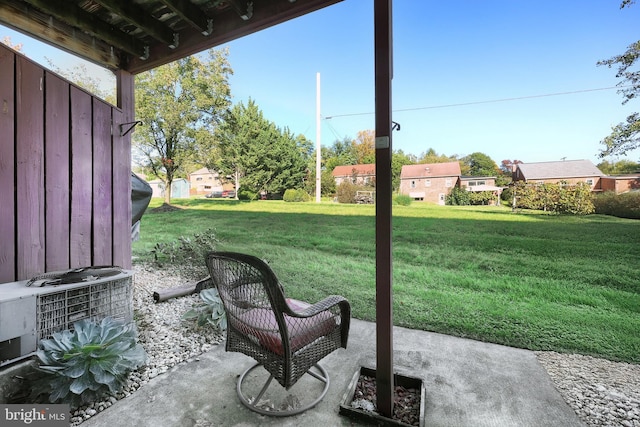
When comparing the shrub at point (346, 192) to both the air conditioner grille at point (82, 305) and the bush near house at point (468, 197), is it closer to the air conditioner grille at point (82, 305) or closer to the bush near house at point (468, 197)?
the bush near house at point (468, 197)

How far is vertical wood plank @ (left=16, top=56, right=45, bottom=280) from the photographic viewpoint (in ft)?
6.39

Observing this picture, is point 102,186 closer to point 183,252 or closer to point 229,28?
point 229,28

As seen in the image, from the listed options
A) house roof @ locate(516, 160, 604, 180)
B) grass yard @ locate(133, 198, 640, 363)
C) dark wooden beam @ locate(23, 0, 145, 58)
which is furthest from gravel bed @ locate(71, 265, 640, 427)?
dark wooden beam @ locate(23, 0, 145, 58)

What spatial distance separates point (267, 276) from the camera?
1282mm

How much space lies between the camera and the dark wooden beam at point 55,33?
6.75 ft

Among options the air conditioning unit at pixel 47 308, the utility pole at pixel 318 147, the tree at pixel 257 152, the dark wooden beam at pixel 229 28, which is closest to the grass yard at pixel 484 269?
the utility pole at pixel 318 147

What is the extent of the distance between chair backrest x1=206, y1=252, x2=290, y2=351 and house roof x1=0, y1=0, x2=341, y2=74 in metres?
1.71

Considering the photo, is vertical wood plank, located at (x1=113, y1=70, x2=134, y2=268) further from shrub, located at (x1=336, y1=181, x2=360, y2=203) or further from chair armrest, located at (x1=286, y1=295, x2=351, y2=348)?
shrub, located at (x1=336, y1=181, x2=360, y2=203)

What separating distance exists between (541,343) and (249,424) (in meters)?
2.44

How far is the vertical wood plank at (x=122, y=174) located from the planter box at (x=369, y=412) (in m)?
2.50

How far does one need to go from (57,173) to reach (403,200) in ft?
13.0

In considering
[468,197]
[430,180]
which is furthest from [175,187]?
[468,197]

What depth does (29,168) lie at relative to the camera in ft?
6.58

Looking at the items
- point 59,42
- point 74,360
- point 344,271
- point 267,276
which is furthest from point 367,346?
point 59,42
